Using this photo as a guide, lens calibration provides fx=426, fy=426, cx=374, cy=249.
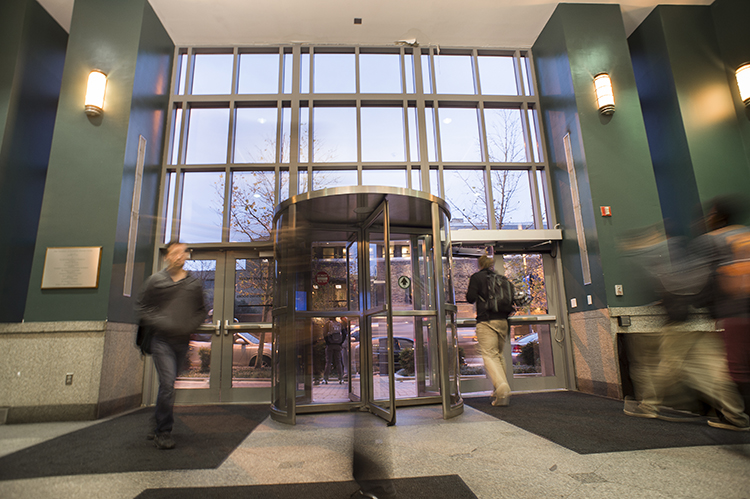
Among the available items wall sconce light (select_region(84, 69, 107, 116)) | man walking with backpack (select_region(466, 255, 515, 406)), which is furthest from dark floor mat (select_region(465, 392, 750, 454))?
wall sconce light (select_region(84, 69, 107, 116))

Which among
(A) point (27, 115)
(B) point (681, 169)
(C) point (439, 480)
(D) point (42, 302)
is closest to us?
(C) point (439, 480)

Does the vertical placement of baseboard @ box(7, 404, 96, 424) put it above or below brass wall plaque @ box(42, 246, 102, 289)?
below

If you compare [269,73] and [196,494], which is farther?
[269,73]

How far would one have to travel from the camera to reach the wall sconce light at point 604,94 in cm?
581

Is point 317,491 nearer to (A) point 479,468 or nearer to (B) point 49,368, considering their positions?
(A) point 479,468

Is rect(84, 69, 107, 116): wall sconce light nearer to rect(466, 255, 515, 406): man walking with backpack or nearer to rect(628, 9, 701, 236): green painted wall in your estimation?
rect(466, 255, 515, 406): man walking with backpack

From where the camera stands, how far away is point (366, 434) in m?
3.65

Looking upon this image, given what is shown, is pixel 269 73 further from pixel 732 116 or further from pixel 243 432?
pixel 732 116

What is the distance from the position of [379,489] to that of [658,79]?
22.3ft

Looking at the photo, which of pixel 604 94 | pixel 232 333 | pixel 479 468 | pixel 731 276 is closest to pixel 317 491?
pixel 479 468

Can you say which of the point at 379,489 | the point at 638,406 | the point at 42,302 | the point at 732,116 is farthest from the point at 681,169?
the point at 42,302

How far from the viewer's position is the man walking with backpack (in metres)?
4.67

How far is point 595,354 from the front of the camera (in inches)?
211

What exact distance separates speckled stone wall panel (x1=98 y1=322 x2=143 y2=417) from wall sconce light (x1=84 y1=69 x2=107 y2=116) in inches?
104
